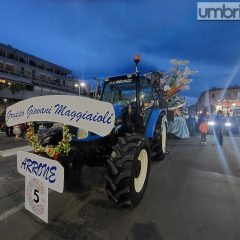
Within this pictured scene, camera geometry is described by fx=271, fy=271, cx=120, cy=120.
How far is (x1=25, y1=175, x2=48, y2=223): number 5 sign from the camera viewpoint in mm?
3290

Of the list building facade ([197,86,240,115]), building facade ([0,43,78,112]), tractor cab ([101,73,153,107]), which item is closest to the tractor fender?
tractor cab ([101,73,153,107])

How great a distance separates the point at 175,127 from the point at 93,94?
869cm

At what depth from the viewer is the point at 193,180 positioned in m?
5.68

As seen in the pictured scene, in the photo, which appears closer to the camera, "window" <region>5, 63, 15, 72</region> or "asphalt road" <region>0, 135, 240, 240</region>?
"asphalt road" <region>0, 135, 240, 240</region>

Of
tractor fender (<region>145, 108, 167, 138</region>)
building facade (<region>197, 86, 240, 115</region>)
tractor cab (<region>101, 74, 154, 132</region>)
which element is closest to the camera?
tractor cab (<region>101, 74, 154, 132</region>)

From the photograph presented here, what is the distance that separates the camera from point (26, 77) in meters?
36.2

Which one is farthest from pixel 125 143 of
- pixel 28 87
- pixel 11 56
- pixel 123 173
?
Result: pixel 11 56

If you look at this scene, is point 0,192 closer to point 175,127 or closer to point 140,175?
point 140,175

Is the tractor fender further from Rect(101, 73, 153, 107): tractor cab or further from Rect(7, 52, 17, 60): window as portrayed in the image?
Rect(7, 52, 17, 60): window

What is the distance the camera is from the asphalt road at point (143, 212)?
336 centimetres

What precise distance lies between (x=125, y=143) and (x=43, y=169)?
1.33 m

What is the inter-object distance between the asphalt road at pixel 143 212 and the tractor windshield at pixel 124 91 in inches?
73.8

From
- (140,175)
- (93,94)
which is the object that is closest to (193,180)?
(140,175)

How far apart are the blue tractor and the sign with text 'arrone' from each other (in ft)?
2.98
